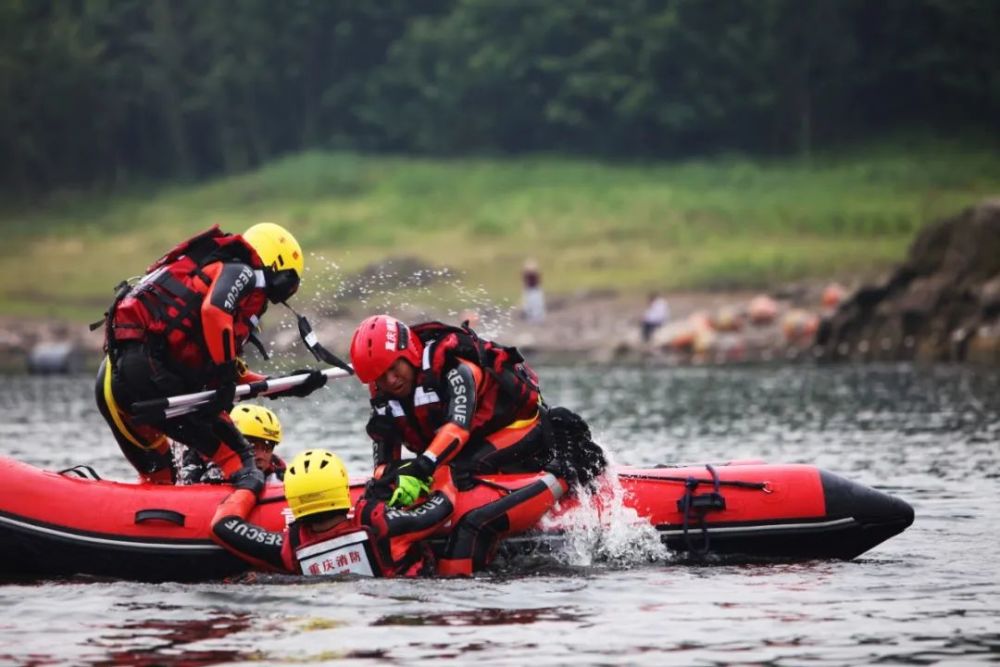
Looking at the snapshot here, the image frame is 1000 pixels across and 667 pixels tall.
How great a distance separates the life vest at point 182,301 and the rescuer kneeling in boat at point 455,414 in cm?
99

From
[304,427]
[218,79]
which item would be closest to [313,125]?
[218,79]

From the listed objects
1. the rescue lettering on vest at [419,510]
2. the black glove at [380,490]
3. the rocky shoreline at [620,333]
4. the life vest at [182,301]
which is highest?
the rocky shoreline at [620,333]

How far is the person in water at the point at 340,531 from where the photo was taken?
1212cm

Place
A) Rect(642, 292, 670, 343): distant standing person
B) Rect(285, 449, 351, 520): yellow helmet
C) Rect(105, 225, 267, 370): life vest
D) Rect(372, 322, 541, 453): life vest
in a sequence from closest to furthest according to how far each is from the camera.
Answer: Rect(285, 449, 351, 520): yellow helmet → Rect(372, 322, 541, 453): life vest → Rect(105, 225, 267, 370): life vest → Rect(642, 292, 670, 343): distant standing person

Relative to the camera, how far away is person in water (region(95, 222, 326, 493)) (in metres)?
12.9

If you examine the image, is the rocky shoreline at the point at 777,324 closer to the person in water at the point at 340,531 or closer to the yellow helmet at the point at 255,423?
the yellow helmet at the point at 255,423

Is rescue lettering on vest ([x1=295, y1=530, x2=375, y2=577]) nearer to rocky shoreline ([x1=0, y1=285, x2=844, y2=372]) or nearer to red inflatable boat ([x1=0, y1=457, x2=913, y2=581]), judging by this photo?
red inflatable boat ([x1=0, y1=457, x2=913, y2=581])

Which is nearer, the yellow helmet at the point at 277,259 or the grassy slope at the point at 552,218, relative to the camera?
the yellow helmet at the point at 277,259

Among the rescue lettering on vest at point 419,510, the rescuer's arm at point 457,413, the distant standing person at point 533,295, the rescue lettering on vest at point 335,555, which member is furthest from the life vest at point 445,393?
the distant standing person at point 533,295

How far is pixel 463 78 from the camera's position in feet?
232

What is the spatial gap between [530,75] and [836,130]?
12.2 m

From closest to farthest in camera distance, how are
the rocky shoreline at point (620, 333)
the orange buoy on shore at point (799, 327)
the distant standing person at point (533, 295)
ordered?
the orange buoy on shore at point (799, 327) < the rocky shoreline at point (620, 333) < the distant standing person at point (533, 295)

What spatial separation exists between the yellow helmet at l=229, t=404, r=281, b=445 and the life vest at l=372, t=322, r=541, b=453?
4.00 feet

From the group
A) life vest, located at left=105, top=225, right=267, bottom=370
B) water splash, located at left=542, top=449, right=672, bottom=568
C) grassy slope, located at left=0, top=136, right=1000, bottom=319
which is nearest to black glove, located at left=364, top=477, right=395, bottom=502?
water splash, located at left=542, top=449, right=672, bottom=568
